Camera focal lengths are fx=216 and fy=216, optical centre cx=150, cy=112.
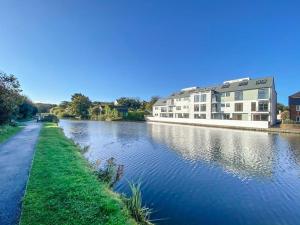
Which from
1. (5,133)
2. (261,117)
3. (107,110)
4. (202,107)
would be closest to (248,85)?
(261,117)

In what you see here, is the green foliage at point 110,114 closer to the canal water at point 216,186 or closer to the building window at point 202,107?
the building window at point 202,107

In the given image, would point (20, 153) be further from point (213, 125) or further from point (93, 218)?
point (213, 125)

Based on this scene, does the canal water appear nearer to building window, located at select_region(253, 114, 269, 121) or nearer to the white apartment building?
building window, located at select_region(253, 114, 269, 121)

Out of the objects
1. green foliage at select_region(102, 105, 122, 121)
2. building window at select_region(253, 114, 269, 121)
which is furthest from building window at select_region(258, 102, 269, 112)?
green foliage at select_region(102, 105, 122, 121)

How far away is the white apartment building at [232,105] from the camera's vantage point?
4422cm

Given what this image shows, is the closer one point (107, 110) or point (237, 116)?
point (237, 116)

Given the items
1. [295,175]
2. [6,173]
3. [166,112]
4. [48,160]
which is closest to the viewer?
[6,173]

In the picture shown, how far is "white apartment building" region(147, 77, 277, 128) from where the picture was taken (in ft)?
145

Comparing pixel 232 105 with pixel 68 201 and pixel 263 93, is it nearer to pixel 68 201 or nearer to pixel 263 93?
pixel 263 93

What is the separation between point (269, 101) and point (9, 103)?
145ft

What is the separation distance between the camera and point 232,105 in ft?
168

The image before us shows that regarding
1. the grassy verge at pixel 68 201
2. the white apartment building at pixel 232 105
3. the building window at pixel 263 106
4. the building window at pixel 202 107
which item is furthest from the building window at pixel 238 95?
the grassy verge at pixel 68 201

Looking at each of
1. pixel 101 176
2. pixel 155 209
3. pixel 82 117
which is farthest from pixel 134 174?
pixel 82 117

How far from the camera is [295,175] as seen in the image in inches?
488
